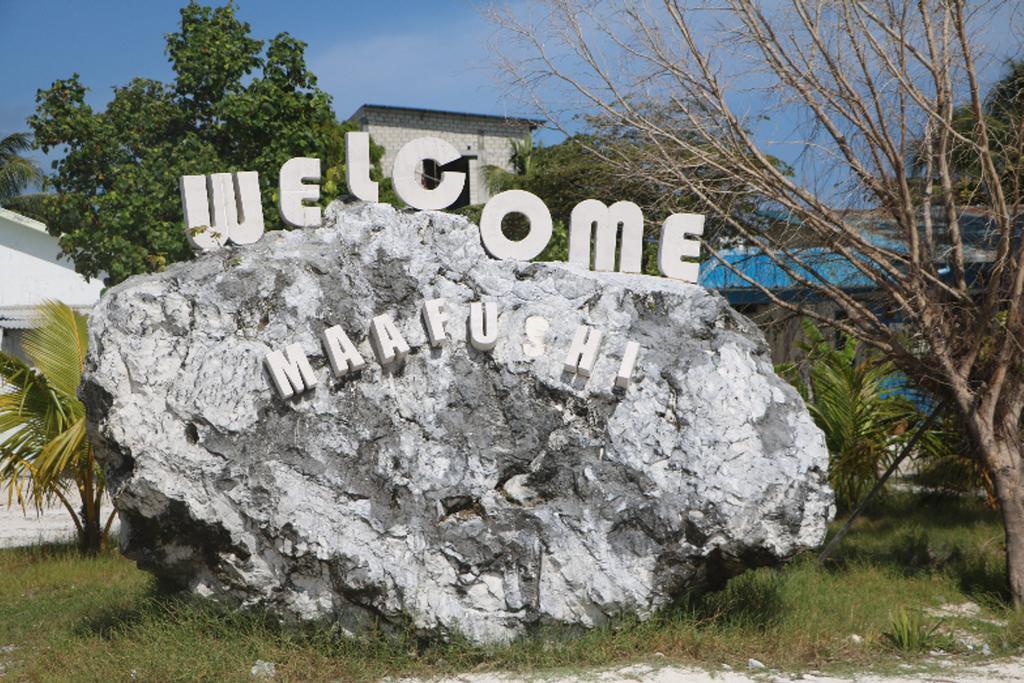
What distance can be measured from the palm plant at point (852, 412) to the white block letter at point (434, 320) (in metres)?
5.38

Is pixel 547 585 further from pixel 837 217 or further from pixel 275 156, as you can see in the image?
pixel 275 156

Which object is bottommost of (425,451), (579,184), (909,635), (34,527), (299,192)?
(34,527)

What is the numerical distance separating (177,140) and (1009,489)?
38.1 feet

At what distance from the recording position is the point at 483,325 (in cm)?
699

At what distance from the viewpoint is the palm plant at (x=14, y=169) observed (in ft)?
94.7

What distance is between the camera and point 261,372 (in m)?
6.72

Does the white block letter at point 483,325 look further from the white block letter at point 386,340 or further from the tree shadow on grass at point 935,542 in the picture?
the tree shadow on grass at point 935,542

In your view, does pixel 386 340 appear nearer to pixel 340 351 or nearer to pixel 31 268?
pixel 340 351

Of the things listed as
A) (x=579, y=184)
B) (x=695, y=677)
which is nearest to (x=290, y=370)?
(x=695, y=677)

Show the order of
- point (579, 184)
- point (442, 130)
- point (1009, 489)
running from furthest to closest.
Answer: point (442, 130) → point (579, 184) → point (1009, 489)

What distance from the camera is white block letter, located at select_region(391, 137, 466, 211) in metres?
7.29

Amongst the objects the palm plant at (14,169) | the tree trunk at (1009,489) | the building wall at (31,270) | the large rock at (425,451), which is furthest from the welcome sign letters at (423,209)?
the palm plant at (14,169)

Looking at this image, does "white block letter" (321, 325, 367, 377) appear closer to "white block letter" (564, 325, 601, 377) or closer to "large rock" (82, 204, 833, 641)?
"large rock" (82, 204, 833, 641)

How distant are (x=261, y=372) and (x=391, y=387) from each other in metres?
0.83
